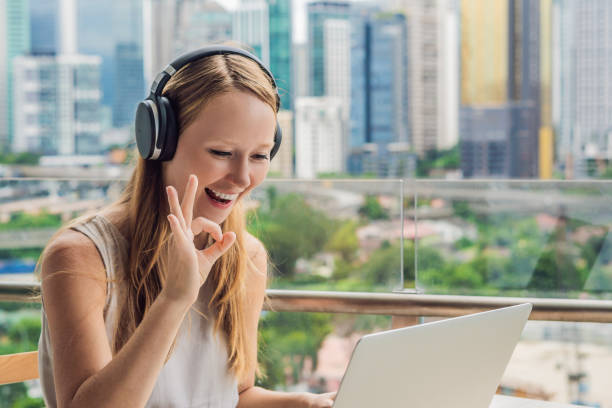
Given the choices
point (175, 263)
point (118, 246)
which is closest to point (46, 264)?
point (118, 246)

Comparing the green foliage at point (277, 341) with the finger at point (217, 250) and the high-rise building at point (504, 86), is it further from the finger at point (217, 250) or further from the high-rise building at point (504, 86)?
the high-rise building at point (504, 86)

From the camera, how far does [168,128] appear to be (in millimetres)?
883

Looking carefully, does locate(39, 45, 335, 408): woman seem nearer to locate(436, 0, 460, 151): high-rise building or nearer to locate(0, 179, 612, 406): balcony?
locate(0, 179, 612, 406): balcony

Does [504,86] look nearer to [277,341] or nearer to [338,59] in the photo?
[338,59]

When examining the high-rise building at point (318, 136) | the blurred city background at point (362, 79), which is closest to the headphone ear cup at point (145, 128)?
the blurred city background at point (362, 79)

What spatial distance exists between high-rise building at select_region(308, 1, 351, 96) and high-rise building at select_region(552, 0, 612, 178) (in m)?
8.17

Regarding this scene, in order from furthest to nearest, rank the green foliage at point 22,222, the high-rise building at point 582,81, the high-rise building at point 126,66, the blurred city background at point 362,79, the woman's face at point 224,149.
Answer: the high-rise building at point 126,66, the blurred city background at point 362,79, the high-rise building at point 582,81, the green foliage at point 22,222, the woman's face at point 224,149

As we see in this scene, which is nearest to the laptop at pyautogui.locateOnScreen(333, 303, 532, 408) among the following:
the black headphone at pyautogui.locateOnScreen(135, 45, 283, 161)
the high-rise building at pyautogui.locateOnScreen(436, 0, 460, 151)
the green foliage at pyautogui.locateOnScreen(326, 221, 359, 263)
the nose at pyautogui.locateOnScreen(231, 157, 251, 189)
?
the nose at pyautogui.locateOnScreen(231, 157, 251, 189)

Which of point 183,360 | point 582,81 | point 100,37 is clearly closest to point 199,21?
point 100,37

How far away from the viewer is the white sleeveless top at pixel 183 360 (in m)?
0.92

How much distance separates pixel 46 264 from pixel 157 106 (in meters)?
0.26

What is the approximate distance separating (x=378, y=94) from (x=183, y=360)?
23.8 meters

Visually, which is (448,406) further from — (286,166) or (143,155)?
(286,166)

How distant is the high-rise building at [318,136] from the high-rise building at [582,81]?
7.56 meters
